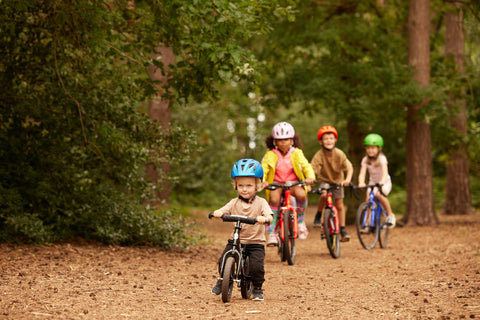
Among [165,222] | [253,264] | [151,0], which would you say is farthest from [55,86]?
[253,264]

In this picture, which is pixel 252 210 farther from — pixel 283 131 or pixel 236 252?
pixel 283 131

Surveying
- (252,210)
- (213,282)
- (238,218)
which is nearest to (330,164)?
(213,282)

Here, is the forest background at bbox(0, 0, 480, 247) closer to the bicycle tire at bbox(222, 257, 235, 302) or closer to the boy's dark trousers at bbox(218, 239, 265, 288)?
the boy's dark trousers at bbox(218, 239, 265, 288)

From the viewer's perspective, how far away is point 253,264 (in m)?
6.05

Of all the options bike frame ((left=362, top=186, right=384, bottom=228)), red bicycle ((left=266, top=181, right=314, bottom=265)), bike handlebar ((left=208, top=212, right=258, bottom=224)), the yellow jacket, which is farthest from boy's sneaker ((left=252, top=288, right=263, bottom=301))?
bike frame ((left=362, top=186, right=384, bottom=228))

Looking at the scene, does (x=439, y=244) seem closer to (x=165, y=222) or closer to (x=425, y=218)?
(x=425, y=218)

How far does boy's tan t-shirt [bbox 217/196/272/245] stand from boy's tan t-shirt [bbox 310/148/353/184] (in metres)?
3.95

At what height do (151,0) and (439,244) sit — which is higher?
(151,0)

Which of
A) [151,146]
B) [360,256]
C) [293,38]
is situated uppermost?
[293,38]

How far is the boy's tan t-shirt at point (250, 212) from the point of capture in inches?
241

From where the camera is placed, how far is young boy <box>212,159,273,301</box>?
6.07m

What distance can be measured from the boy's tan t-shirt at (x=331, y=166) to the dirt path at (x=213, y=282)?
1341 mm

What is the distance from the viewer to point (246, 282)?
614 cm

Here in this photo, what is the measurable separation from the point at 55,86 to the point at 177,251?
340cm
